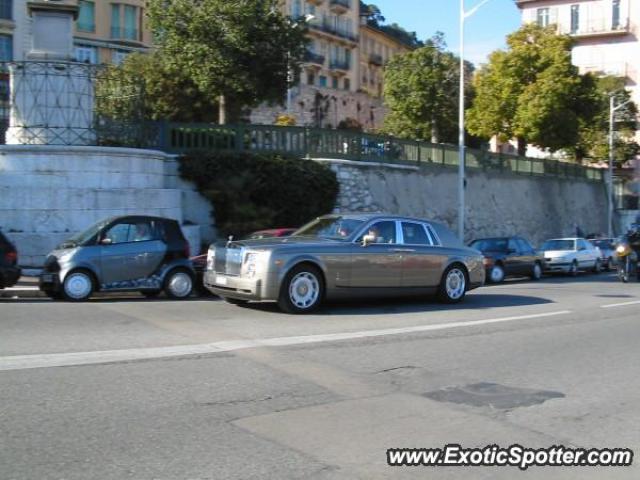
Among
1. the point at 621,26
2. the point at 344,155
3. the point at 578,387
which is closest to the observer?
the point at 578,387

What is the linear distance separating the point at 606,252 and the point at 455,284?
1876 cm

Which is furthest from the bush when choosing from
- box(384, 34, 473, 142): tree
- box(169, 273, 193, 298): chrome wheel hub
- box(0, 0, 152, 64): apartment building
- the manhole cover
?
box(0, 0, 152, 64): apartment building

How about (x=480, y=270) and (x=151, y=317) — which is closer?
(x=151, y=317)

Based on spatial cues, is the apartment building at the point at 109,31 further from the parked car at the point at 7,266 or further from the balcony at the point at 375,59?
the parked car at the point at 7,266

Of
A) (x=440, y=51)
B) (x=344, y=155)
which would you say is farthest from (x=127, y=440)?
(x=440, y=51)

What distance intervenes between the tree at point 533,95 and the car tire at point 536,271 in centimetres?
1491

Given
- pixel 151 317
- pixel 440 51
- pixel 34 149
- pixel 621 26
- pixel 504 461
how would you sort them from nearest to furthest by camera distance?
pixel 504 461, pixel 151 317, pixel 34 149, pixel 440 51, pixel 621 26

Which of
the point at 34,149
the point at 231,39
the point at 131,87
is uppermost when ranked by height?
the point at 231,39

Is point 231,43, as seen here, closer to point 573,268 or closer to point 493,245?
point 493,245

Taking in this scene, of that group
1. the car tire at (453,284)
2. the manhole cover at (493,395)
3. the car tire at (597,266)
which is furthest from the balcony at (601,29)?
the manhole cover at (493,395)

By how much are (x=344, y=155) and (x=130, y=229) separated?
12660 millimetres

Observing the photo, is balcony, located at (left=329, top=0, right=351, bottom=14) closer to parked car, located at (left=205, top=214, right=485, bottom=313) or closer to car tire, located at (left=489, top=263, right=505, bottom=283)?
car tire, located at (left=489, top=263, right=505, bottom=283)

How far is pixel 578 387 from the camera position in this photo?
7.62 metres

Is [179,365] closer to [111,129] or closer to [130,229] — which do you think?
[130,229]
